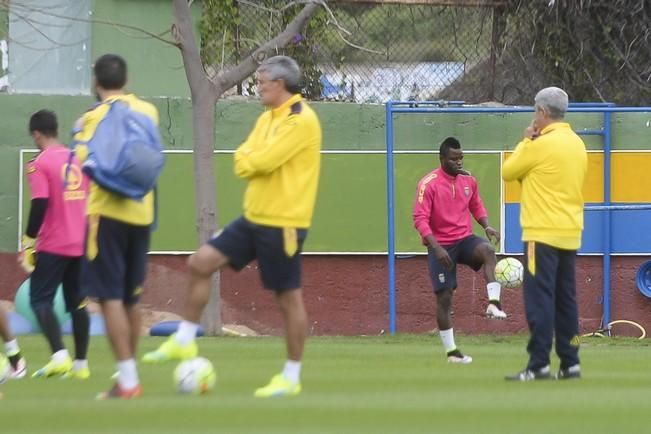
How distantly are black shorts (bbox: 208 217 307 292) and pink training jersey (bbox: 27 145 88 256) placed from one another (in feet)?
6.31

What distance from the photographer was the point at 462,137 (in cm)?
1780

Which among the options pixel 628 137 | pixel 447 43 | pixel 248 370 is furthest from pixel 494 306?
pixel 447 43

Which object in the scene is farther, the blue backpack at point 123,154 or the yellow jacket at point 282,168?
the yellow jacket at point 282,168

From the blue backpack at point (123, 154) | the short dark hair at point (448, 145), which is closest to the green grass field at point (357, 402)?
the blue backpack at point (123, 154)

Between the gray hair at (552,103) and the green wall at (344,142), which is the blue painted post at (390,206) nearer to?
the green wall at (344,142)

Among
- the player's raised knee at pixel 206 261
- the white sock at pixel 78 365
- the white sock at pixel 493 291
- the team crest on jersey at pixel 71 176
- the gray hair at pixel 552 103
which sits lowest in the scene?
the white sock at pixel 78 365

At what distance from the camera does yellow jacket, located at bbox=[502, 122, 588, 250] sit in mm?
9562

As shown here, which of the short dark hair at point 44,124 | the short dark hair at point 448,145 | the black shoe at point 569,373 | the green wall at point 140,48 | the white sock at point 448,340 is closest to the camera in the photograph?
the black shoe at point 569,373

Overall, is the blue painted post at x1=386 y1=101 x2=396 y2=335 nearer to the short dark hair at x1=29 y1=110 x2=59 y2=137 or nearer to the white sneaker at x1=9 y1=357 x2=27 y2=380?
the short dark hair at x1=29 y1=110 x2=59 y2=137

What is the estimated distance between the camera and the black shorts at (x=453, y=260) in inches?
468

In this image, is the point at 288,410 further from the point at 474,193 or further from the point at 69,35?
the point at 69,35

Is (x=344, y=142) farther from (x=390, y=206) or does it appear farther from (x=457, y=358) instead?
(x=457, y=358)

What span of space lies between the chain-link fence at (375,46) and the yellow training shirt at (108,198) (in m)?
11.1

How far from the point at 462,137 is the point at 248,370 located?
7855 mm
